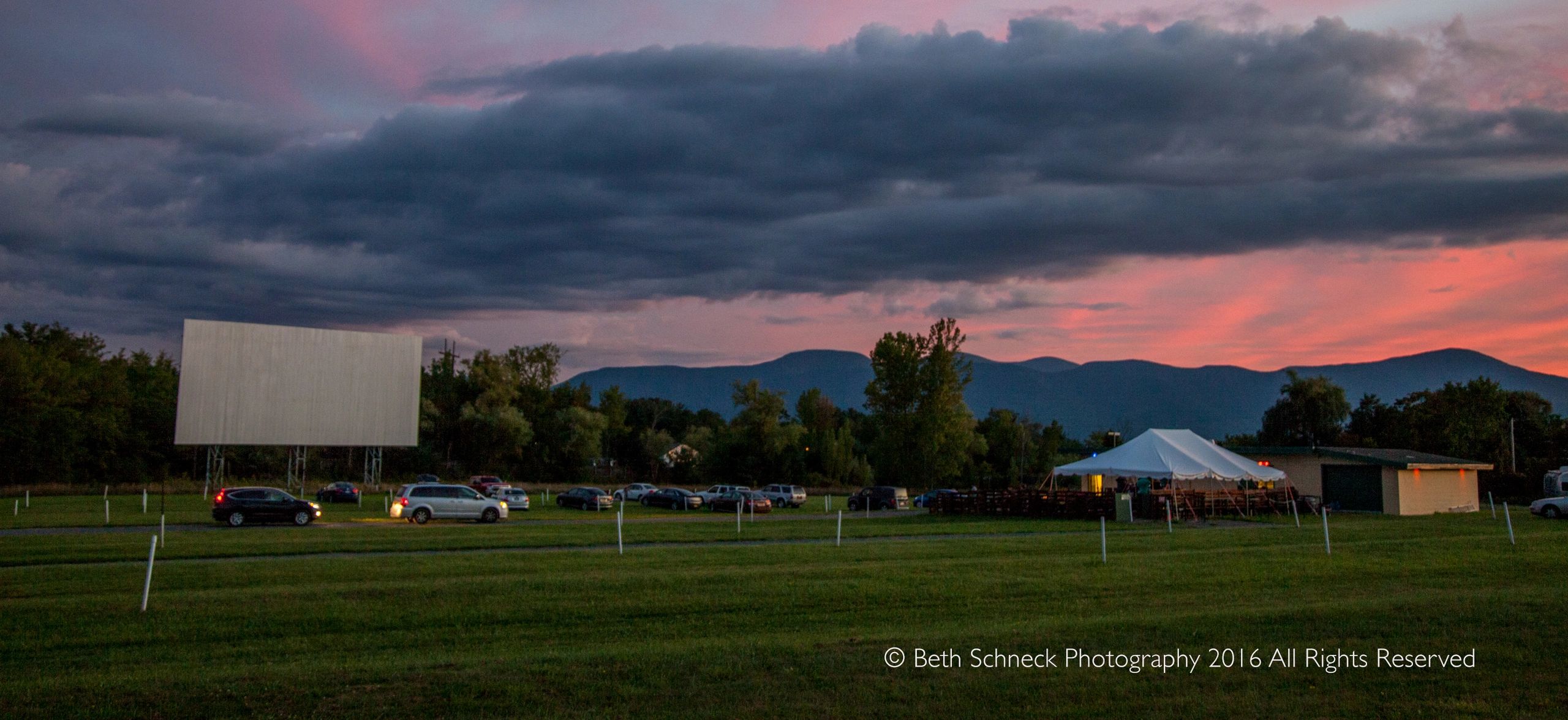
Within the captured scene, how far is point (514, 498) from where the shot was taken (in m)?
49.8

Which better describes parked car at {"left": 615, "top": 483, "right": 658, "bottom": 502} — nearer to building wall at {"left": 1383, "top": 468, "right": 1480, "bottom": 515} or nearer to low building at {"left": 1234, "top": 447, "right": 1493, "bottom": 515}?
low building at {"left": 1234, "top": 447, "right": 1493, "bottom": 515}

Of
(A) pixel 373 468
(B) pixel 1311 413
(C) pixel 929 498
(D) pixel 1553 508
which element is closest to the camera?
(D) pixel 1553 508

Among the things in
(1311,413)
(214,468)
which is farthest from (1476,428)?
(214,468)

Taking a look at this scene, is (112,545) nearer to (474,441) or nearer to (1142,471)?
(1142,471)

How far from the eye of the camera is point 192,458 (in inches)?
2965

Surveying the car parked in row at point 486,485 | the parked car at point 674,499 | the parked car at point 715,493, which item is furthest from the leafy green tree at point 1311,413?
the car parked in row at point 486,485

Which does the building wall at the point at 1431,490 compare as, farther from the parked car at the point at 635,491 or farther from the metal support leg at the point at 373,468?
the metal support leg at the point at 373,468

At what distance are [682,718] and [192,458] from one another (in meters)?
79.3

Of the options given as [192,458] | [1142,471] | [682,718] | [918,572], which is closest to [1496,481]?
[1142,471]

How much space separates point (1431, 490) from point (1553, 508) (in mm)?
5837

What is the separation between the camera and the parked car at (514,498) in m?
48.3

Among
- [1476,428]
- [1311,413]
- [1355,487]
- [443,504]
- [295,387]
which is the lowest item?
[443,504]

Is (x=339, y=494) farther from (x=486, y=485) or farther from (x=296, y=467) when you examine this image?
(x=296, y=467)

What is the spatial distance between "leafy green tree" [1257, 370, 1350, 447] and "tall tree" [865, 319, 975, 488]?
176 feet
